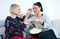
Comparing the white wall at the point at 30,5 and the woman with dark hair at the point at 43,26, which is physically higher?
the white wall at the point at 30,5

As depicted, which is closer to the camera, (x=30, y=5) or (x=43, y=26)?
(x=43, y=26)

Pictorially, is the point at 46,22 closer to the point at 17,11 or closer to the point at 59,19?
the point at 17,11

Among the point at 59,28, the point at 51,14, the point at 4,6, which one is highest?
the point at 4,6

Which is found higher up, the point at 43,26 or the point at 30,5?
the point at 30,5

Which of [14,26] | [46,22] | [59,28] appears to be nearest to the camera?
[14,26]

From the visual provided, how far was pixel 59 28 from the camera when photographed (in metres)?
3.13

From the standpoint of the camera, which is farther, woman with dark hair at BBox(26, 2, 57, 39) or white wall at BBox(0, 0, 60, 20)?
white wall at BBox(0, 0, 60, 20)

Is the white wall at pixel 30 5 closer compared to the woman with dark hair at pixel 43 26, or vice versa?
the woman with dark hair at pixel 43 26

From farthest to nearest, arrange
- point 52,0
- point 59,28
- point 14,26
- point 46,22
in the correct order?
point 52,0, point 59,28, point 46,22, point 14,26

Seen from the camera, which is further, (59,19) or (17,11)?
(59,19)

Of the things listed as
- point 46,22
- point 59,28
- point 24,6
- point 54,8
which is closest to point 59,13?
point 54,8

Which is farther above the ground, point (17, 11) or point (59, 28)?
point (17, 11)

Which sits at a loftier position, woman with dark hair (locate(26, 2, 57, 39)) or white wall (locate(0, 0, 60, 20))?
white wall (locate(0, 0, 60, 20))

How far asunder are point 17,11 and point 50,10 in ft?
4.00
